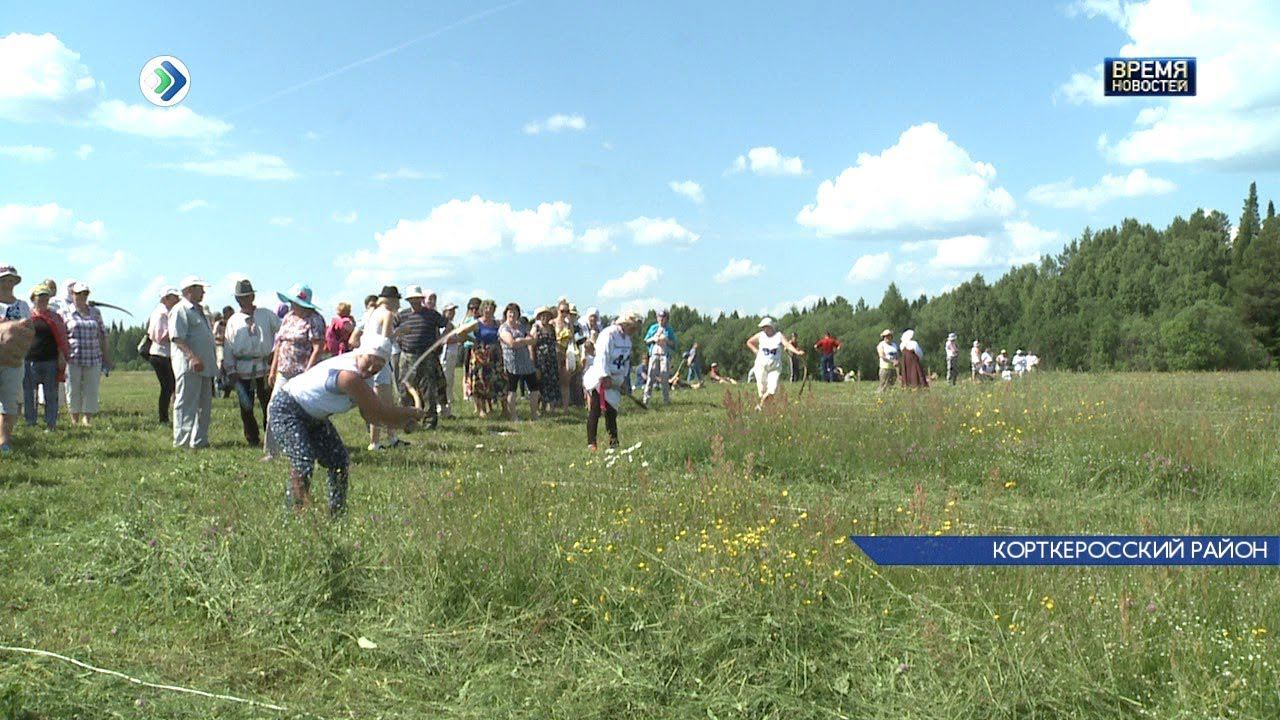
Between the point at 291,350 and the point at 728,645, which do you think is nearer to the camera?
the point at 728,645

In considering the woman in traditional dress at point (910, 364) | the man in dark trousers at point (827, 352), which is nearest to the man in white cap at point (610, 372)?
the woman in traditional dress at point (910, 364)

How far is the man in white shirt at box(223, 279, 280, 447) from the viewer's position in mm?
11602

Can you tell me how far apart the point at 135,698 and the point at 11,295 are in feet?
27.3

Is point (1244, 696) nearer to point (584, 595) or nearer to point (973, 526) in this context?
point (973, 526)

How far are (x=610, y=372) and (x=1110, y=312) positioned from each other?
323ft

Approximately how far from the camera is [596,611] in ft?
16.1

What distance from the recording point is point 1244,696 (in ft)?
12.4

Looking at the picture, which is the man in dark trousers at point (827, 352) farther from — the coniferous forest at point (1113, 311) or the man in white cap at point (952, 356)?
the coniferous forest at point (1113, 311)

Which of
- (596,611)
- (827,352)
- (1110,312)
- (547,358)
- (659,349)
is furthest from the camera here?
(1110,312)

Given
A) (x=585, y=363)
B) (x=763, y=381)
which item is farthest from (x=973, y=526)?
(x=585, y=363)

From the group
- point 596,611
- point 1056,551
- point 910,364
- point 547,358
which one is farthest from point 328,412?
point 910,364

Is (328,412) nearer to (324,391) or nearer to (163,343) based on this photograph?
(324,391)

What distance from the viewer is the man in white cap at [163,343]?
543 inches

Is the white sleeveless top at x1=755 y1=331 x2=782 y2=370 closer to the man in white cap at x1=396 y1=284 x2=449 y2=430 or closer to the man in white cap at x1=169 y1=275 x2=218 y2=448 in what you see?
the man in white cap at x1=396 y1=284 x2=449 y2=430
